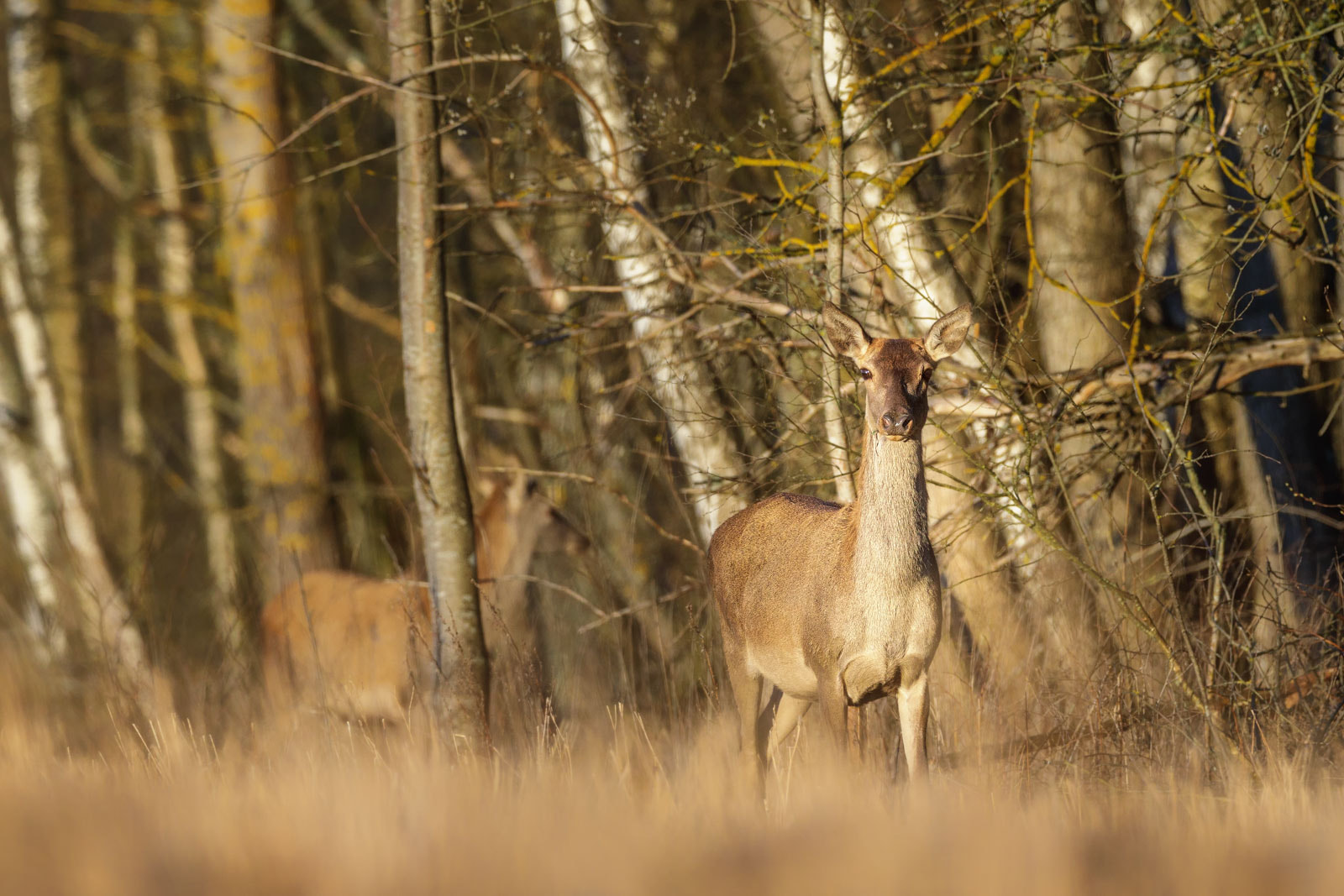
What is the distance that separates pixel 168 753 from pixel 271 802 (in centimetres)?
Answer: 167

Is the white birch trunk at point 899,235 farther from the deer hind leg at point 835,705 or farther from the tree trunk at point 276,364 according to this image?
the tree trunk at point 276,364

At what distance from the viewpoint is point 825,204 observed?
7113mm

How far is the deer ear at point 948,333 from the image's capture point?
511 cm

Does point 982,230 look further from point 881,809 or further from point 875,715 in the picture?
point 881,809

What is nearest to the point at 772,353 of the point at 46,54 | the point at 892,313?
the point at 892,313

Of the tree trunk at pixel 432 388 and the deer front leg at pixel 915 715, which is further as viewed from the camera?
the tree trunk at pixel 432 388

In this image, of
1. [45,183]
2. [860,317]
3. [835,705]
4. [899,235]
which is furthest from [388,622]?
[45,183]

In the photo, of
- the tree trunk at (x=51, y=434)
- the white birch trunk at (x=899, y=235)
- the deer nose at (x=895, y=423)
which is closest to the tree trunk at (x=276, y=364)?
the tree trunk at (x=51, y=434)

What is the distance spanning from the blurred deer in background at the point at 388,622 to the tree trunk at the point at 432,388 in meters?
0.81

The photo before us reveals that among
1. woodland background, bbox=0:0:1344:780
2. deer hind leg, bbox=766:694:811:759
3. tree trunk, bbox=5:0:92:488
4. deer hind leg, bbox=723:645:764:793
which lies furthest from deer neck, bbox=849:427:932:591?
tree trunk, bbox=5:0:92:488

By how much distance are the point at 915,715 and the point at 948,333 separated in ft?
4.67

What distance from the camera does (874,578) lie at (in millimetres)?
4930

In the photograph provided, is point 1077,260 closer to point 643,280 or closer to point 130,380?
point 643,280

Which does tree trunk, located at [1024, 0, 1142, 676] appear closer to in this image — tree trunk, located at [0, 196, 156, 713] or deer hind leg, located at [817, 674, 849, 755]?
deer hind leg, located at [817, 674, 849, 755]
